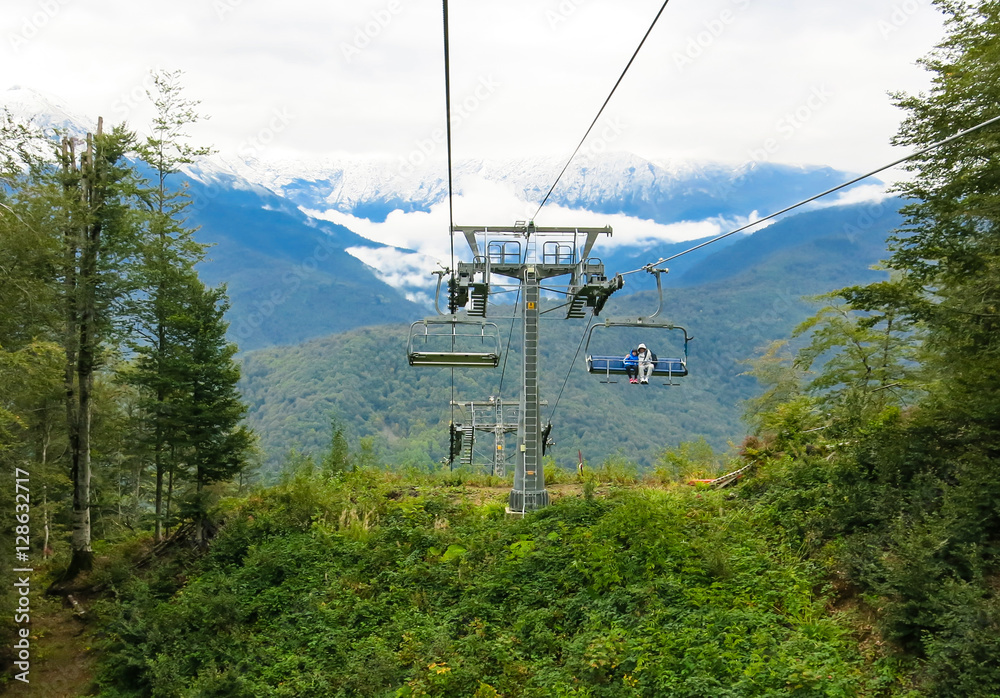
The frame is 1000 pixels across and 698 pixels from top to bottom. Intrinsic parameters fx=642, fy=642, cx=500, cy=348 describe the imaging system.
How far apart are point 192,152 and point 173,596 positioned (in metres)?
11.9

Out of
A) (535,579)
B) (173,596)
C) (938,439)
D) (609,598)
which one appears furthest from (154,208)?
(938,439)

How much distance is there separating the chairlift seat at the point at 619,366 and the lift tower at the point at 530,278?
1.31 metres

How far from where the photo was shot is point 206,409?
16.5 metres

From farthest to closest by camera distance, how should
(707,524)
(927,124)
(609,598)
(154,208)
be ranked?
(154,208), (707,524), (927,124), (609,598)

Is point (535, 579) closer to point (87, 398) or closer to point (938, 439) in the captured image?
Answer: point (938, 439)

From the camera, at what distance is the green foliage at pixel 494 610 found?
800 centimetres

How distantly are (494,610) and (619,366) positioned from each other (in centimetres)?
709

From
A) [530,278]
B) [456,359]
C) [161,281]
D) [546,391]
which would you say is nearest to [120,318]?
[161,281]

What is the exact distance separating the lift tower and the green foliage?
45.6 inches

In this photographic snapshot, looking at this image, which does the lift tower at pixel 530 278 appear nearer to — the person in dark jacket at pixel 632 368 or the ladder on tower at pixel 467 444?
the person in dark jacket at pixel 632 368

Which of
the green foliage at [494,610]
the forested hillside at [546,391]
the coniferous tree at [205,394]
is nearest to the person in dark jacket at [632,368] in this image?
the green foliage at [494,610]

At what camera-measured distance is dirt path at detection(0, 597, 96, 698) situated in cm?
1162

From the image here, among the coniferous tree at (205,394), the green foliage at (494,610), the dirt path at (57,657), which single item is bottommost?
the dirt path at (57,657)

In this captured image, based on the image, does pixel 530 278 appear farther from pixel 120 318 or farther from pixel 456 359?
pixel 120 318
